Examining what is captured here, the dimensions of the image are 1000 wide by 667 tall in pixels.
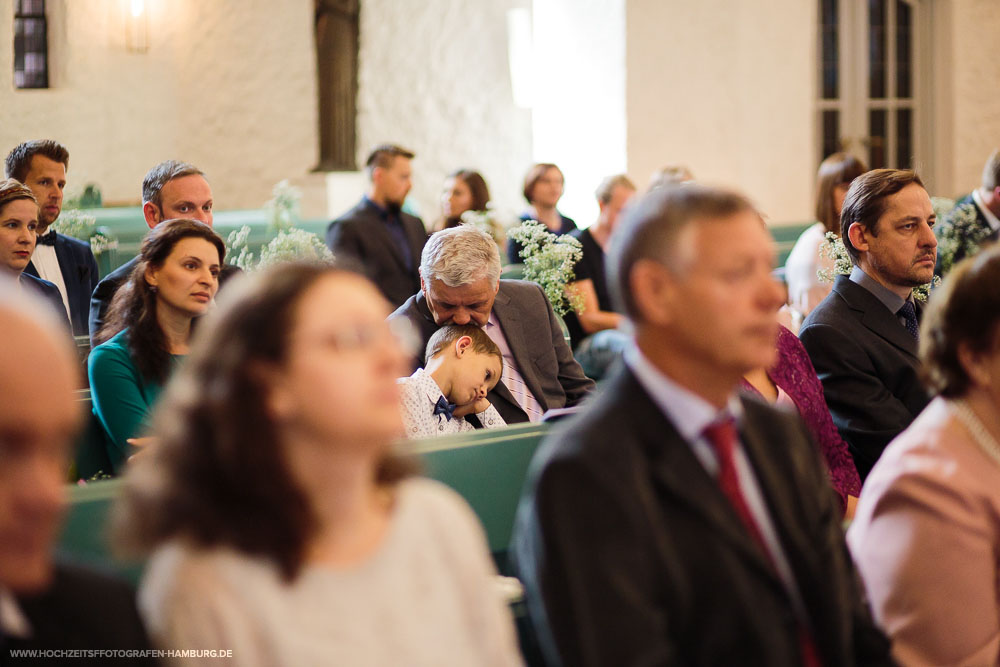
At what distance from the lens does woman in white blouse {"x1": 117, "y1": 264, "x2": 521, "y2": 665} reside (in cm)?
138

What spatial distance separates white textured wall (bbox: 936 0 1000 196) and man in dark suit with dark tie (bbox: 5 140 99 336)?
9596 millimetres

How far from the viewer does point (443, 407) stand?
128 inches

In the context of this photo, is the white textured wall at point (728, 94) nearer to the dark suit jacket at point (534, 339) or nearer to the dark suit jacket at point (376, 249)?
the dark suit jacket at point (376, 249)

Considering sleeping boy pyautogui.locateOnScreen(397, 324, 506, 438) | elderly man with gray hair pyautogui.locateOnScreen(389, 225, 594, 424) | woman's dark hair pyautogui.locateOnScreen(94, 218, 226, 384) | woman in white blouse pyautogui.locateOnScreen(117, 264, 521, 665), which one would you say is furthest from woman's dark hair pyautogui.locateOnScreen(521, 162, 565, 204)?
woman in white blouse pyautogui.locateOnScreen(117, 264, 521, 665)

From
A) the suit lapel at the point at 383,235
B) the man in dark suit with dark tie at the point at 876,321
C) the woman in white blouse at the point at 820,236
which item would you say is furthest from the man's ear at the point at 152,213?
the woman in white blouse at the point at 820,236

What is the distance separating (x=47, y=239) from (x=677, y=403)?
4160 mm

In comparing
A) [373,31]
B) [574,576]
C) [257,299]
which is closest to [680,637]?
[574,576]

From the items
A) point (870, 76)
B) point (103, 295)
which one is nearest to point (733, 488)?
point (103, 295)

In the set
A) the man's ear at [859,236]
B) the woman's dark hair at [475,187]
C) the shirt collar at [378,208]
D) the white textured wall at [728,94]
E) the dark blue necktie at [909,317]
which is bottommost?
the dark blue necktie at [909,317]

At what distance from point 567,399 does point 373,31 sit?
7166 millimetres

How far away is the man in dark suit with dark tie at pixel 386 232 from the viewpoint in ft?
21.6

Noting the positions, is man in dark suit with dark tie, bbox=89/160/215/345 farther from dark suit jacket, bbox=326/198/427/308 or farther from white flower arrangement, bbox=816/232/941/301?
white flower arrangement, bbox=816/232/941/301

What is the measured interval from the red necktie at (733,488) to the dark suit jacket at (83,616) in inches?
33.8

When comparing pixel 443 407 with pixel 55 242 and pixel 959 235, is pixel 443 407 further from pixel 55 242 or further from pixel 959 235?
pixel 959 235
